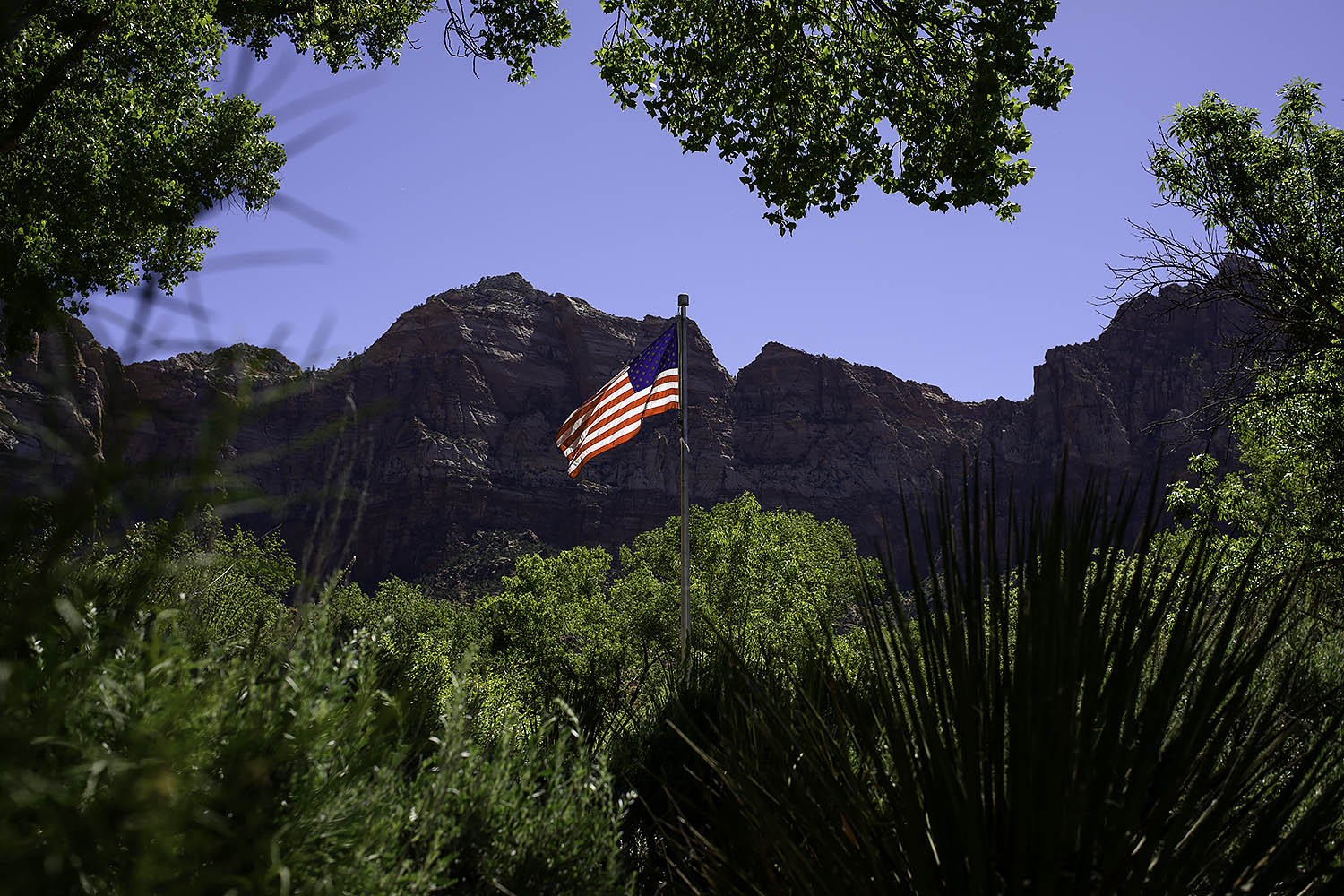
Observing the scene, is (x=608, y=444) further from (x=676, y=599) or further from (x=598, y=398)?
(x=676, y=599)

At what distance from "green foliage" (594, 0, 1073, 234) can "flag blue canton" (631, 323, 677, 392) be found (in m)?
6.63

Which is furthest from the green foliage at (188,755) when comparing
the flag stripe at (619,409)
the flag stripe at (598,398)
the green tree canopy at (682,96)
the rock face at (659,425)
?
the rock face at (659,425)

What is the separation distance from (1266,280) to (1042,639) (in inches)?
363

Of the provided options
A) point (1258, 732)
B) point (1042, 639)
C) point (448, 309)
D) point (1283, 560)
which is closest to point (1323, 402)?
point (1283, 560)

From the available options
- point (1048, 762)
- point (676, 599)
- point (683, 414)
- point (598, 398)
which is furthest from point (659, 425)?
point (1048, 762)

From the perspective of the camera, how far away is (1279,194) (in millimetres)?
9281

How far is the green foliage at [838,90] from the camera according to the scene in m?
6.17

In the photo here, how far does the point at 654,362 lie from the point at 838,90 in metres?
7.47

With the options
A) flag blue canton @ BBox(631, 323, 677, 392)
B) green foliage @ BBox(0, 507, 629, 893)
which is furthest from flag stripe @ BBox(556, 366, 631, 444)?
green foliage @ BBox(0, 507, 629, 893)

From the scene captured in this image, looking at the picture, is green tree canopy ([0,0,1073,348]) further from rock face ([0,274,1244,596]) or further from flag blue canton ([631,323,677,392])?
rock face ([0,274,1244,596])

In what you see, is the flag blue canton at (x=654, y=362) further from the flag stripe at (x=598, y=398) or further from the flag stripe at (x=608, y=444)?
the flag stripe at (x=608, y=444)

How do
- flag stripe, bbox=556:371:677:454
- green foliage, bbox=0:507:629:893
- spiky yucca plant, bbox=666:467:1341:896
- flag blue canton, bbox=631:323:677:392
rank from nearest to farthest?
green foliage, bbox=0:507:629:893
spiky yucca plant, bbox=666:467:1341:896
flag stripe, bbox=556:371:677:454
flag blue canton, bbox=631:323:677:392

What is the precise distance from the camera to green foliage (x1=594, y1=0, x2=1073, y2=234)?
617 centimetres

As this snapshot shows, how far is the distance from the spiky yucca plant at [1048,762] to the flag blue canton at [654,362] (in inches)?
463
